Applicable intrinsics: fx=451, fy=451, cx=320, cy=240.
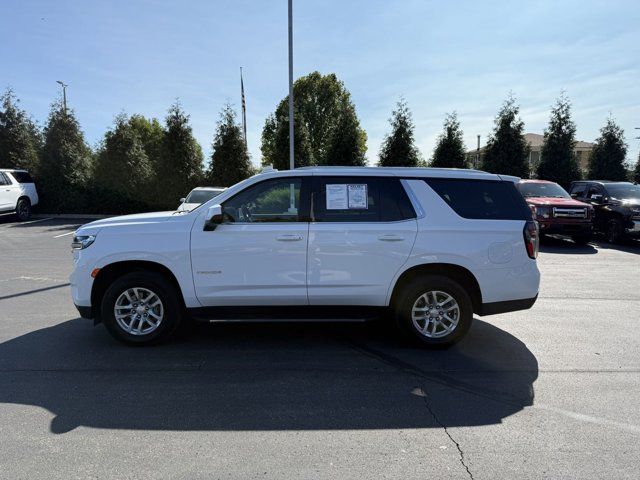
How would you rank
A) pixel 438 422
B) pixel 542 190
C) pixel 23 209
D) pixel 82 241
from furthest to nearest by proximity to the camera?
1. pixel 23 209
2. pixel 542 190
3. pixel 82 241
4. pixel 438 422

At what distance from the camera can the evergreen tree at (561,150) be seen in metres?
22.2

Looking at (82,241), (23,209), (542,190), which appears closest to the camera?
(82,241)

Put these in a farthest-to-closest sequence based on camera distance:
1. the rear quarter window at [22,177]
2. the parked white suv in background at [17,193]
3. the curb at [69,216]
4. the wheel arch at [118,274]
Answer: the curb at [69,216]
the rear quarter window at [22,177]
the parked white suv in background at [17,193]
the wheel arch at [118,274]

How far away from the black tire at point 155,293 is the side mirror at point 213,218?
76 centimetres

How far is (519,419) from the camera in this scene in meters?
3.50

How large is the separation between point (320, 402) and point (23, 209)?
20.2 metres

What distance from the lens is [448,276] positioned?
498 cm

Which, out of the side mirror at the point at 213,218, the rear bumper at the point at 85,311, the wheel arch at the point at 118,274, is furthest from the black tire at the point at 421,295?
the rear bumper at the point at 85,311

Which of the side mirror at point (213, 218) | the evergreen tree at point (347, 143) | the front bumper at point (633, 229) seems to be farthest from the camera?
the evergreen tree at point (347, 143)

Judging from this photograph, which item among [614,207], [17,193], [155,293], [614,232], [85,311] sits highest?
[17,193]

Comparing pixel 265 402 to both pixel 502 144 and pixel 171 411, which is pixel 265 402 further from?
pixel 502 144

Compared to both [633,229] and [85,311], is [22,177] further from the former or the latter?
[633,229]

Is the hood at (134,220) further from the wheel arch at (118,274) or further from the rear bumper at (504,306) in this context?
the rear bumper at (504,306)

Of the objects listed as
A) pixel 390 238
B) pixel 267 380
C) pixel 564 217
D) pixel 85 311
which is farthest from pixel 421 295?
pixel 564 217
